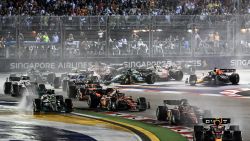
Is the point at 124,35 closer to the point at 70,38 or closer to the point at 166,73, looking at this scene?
the point at 70,38

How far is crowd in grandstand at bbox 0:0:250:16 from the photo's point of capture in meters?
35.0

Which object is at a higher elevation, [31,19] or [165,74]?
[31,19]

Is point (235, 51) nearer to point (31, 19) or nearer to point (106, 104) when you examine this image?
point (31, 19)

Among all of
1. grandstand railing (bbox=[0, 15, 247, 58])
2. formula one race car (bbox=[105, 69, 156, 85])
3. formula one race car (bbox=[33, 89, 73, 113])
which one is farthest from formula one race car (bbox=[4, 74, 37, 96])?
grandstand railing (bbox=[0, 15, 247, 58])

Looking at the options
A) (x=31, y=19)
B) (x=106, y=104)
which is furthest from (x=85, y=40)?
(x=106, y=104)

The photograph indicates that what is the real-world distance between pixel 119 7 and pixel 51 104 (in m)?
→ 20.3

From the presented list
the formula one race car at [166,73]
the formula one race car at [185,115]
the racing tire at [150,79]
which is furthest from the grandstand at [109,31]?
the formula one race car at [185,115]

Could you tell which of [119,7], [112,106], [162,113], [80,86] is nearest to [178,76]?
[119,7]

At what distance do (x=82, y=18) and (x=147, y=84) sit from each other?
6.03 metres

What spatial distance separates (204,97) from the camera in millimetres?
23062

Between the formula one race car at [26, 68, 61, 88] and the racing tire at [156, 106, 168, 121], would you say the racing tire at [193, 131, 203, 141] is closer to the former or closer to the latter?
the racing tire at [156, 106, 168, 121]

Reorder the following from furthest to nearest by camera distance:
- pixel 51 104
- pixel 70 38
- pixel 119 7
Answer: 1. pixel 119 7
2. pixel 70 38
3. pixel 51 104

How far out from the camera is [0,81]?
102 feet

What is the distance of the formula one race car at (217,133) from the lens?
426 inches
